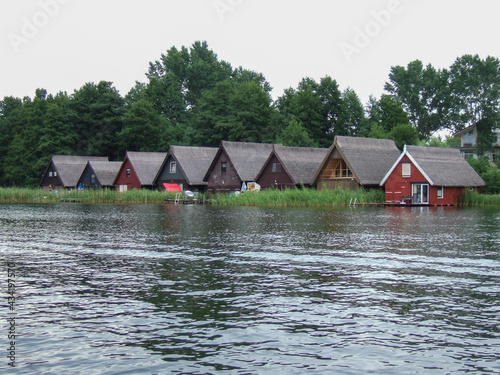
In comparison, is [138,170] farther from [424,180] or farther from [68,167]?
[424,180]

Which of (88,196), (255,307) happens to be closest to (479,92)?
(88,196)

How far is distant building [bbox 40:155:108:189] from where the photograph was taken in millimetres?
98312

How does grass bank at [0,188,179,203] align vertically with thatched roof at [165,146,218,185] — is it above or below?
below

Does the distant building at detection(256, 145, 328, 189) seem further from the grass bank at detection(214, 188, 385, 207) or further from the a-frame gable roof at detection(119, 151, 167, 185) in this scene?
the a-frame gable roof at detection(119, 151, 167, 185)

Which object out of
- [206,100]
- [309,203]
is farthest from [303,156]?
[206,100]

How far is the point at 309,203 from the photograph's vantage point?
5888 centimetres

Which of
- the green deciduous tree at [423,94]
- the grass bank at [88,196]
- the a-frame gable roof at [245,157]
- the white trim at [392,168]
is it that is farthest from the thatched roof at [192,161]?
the green deciduous tree at [423,94]

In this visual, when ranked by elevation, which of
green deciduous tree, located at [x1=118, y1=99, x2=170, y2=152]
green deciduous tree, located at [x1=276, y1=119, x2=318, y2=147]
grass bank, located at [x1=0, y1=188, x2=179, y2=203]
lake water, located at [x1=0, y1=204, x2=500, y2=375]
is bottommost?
Answer: lake water, located at [x1=0, y1=204, x2=500, y2=375]

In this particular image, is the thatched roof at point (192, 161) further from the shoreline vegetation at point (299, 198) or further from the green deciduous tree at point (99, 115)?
the green deciduous tree at point (99, 115)

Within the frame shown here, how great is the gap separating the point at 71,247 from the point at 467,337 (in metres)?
16.6

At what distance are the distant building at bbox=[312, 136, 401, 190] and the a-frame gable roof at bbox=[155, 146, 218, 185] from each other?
18159 millimetres

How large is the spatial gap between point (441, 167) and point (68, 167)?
6023 centimetres

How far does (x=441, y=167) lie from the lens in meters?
62.6

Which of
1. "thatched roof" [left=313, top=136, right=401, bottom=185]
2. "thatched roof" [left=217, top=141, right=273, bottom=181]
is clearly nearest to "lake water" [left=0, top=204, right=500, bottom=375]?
"thatched roof" [left=313, top=136, right=401, bottom=185]
